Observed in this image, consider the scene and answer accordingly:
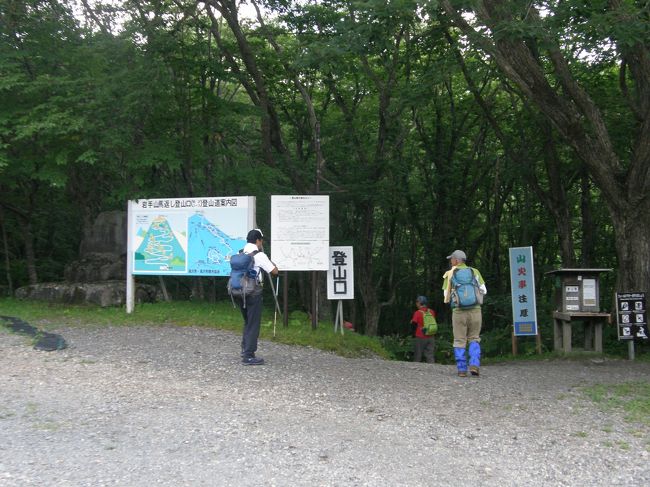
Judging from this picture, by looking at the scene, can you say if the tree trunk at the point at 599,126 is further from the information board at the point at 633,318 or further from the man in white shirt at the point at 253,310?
the man in white shirt at the point at 253,310

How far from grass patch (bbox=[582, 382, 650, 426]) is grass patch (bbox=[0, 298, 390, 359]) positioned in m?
4.12

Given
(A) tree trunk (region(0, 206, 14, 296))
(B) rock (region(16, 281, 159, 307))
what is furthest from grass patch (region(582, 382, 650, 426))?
(A) tree trunk (region(0, 206, 14, 296))

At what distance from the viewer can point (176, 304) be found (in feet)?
44.4

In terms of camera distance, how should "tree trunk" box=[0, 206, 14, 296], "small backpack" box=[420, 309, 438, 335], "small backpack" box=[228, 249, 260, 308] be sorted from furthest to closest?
"tree trunk" box=[0, 206, 14, 296], "small backpack" box=[420, 309, 438, 335], "small backpack" box=[228, 249, 260, 308]

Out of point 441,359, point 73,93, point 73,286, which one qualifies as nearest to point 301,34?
point 73,93

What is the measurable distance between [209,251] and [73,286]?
11.9ft

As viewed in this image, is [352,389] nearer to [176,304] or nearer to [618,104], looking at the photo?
[176,304]

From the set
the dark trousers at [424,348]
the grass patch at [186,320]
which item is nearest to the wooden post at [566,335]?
the dark trousers at [424,348]

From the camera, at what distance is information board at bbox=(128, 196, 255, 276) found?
37.6ft

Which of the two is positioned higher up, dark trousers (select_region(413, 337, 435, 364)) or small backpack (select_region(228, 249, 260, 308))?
small backpack (select_region(228, 249, 260, 308))

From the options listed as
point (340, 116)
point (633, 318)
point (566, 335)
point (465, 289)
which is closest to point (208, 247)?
point (465, 289)

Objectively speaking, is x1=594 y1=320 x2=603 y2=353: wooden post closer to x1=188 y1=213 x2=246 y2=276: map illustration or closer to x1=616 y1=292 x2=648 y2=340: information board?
x1=616 y1=292 x2=648 y2=340: information board

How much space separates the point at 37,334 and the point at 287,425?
5.68 meters

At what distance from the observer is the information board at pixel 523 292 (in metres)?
13.4
